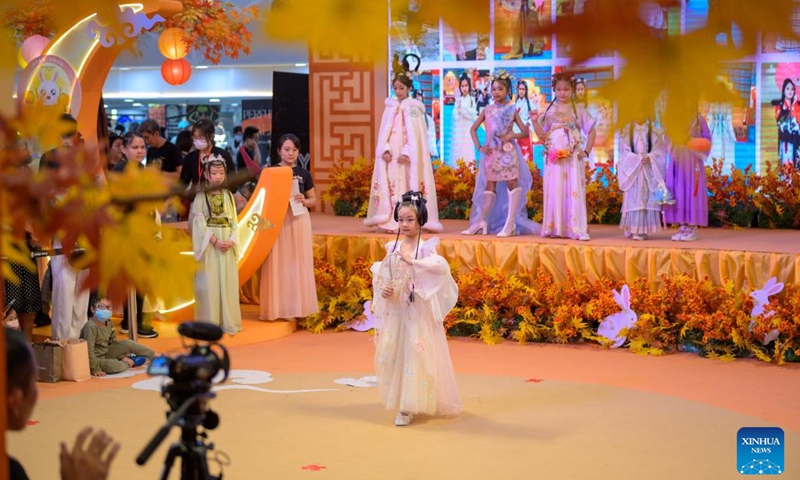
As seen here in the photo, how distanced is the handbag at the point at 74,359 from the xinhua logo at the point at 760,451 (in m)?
3.66

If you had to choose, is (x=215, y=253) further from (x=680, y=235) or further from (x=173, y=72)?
(x=680, y=235)

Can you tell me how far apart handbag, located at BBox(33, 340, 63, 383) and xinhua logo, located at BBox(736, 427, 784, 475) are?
12.4ft

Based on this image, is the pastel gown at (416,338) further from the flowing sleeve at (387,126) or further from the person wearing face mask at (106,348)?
the flowing sleeve at (387,126)

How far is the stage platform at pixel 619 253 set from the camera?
727cm

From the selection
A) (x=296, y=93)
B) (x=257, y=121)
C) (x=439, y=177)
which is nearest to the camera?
(x=439, y=177)

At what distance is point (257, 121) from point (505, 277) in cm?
772

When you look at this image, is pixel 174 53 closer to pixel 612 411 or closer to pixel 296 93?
pixel 296 93

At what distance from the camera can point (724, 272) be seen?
290 inches

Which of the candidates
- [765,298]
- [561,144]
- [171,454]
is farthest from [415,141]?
[171,454]

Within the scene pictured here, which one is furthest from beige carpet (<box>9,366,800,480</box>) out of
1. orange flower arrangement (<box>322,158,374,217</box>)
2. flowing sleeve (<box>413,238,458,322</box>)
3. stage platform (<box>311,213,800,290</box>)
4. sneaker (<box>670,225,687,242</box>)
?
orange flower arrangement (<box>322,158,374,217</box>)

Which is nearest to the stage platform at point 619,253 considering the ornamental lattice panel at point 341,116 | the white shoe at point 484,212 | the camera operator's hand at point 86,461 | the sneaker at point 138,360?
the white shoe at point 484,212

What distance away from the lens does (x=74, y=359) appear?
652cm

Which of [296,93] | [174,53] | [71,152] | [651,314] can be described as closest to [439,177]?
[296,93]

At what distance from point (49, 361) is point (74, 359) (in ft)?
0.46
